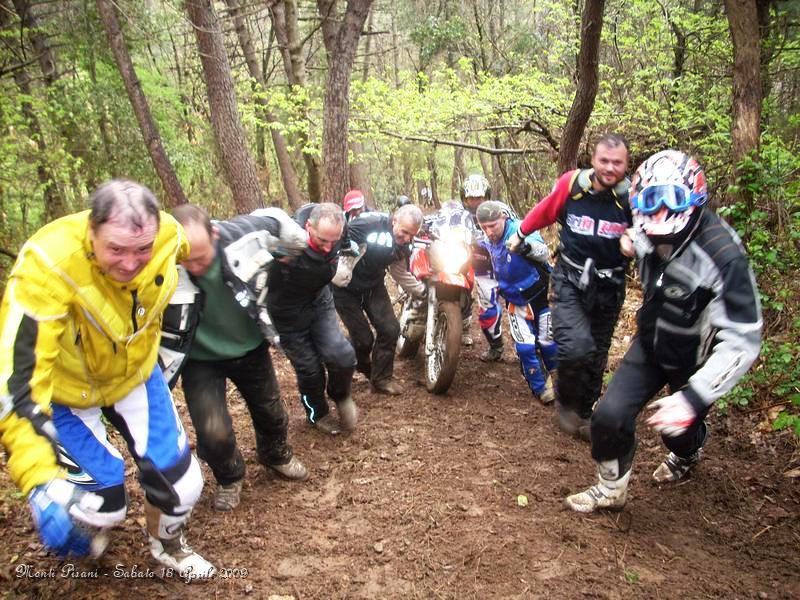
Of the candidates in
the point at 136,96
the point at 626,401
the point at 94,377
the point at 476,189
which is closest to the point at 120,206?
the point at 94,377

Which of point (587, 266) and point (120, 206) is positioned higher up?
point (120, 206)

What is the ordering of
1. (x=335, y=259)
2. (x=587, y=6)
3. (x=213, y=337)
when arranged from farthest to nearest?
(x=587, y=6) → (x=335, y=259) → (x=213, y=337)

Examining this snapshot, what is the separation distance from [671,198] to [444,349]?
110 inches

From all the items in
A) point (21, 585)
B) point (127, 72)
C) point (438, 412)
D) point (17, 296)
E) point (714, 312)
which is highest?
point (127, 72)

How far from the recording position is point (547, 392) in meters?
5.07

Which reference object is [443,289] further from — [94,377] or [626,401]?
[94,377]

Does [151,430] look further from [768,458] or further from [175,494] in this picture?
[768,458]

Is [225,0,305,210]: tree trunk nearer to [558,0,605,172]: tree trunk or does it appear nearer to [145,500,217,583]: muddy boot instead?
[558,0,605,172]: tree trunk

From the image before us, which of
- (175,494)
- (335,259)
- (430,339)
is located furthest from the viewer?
(430,339)

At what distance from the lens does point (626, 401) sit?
10.1 ft

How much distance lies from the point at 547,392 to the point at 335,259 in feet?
7.94

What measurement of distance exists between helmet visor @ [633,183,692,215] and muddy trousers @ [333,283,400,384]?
9.87ft

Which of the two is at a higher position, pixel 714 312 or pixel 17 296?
pixel 17 296

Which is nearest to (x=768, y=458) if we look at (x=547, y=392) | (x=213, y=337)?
(x=547, y=392)
